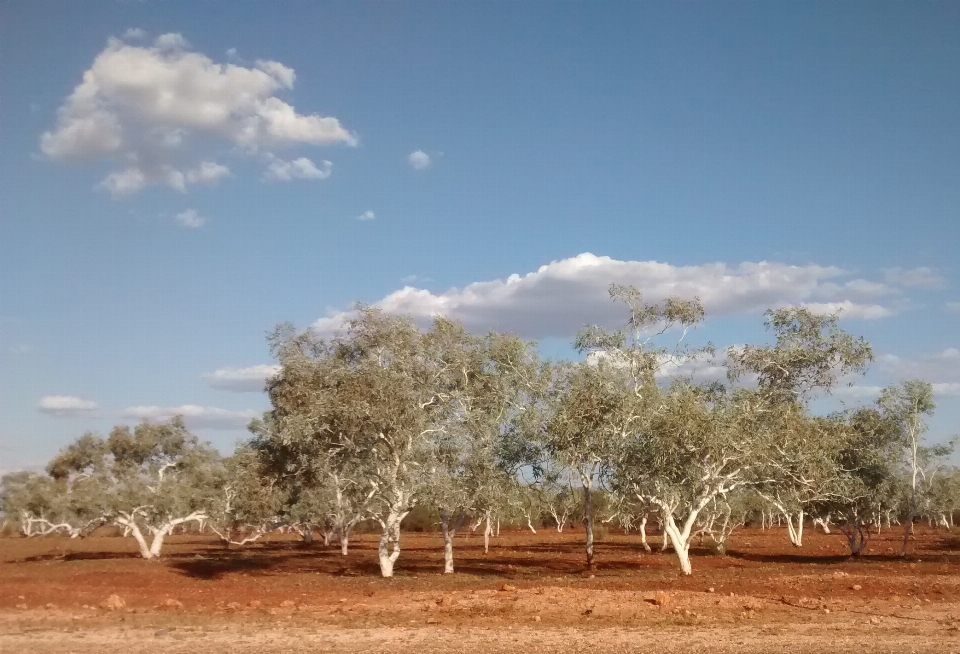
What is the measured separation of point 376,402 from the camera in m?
32.4

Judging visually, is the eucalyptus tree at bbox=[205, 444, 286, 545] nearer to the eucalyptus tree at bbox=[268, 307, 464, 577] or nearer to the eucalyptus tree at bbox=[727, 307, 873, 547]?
the eucalyptus tree at bbox=[268, 307, 464, 577]

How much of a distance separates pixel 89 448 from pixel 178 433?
640 cm

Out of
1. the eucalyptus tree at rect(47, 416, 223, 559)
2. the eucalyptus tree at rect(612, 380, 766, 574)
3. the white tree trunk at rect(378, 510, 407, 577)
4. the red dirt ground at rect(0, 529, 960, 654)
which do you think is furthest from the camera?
the eucalyptus tree at rect(47, 416, 223, 559)

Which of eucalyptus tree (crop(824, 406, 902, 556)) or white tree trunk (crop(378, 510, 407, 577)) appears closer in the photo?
white tree trunk (crop(378, 510, 407, 577))

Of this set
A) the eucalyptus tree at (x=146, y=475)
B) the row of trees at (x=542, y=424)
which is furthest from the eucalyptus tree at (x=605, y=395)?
the eucalyptus tree at (x=146, y=475)

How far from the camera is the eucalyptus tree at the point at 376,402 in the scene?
105 ft

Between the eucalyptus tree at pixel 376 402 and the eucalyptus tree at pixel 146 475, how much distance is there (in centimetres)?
2425

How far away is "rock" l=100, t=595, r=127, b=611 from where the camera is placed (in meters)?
24.3

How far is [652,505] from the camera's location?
33875mm

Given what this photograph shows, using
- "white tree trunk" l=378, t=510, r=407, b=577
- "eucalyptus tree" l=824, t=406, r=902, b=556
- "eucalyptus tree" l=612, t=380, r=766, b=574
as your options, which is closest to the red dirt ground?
"white tree trunk" l=378, t=510, r=407, b=577

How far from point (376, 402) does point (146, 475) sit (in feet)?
103

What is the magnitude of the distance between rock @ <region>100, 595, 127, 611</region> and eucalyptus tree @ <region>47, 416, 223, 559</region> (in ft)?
97.9

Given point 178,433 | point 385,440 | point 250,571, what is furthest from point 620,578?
point 178,433

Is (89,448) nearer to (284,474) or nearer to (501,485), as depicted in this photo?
(284,474)
